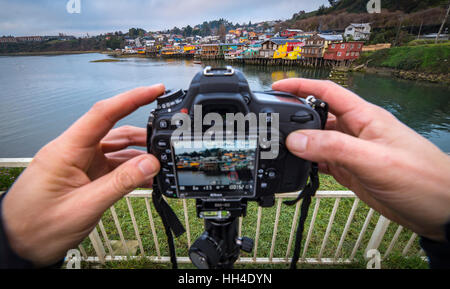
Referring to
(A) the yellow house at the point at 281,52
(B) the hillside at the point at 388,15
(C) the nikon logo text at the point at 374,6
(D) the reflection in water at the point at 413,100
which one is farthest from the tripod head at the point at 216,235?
(C) the nikon logo text at the point at 374,6

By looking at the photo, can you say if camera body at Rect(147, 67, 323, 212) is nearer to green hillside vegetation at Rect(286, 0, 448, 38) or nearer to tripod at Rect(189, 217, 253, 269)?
tripod at Rect(189, 217, 253, 269)

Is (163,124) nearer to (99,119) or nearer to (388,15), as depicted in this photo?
(99,119)

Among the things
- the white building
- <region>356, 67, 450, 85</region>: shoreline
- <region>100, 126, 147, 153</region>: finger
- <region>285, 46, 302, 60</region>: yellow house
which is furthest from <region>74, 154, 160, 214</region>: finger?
the white building

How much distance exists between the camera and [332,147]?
98cm

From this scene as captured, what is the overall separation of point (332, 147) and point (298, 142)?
0.15m

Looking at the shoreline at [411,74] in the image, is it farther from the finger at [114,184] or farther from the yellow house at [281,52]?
the finger at [114,184]

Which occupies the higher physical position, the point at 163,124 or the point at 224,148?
the point at 163,124

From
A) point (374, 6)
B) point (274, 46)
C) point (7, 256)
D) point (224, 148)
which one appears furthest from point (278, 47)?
point (7, 256)

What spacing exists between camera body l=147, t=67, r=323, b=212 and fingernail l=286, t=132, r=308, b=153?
0.12 feet

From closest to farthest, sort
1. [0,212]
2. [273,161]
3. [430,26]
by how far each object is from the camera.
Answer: [0,212]
[273,161]
[430,26]
